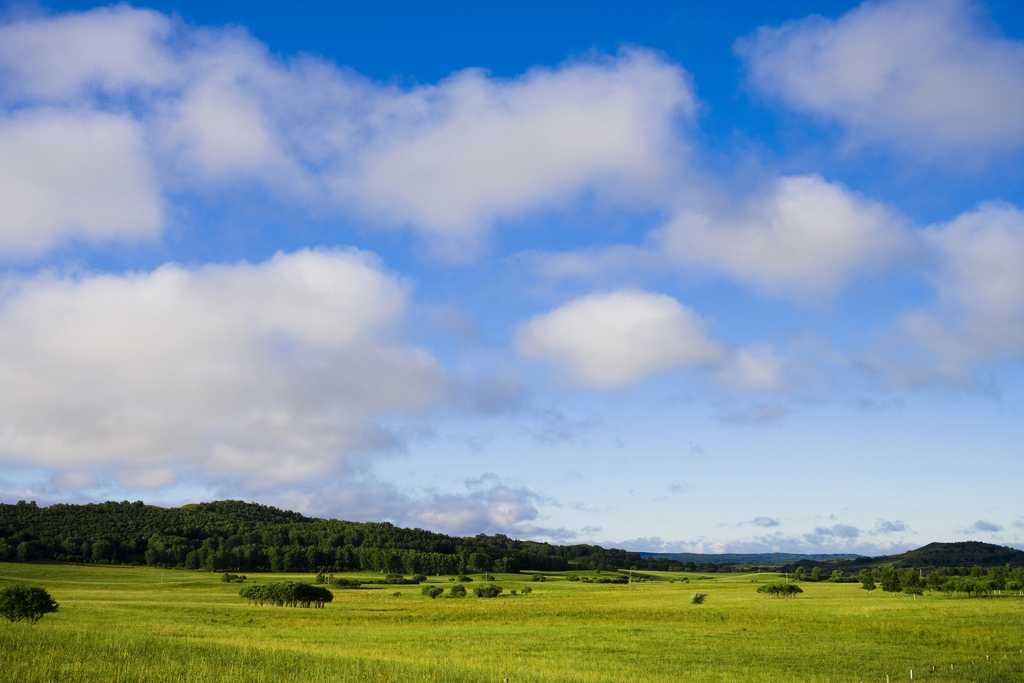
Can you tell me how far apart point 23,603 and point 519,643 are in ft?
116

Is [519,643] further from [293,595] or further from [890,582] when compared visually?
[890,582]

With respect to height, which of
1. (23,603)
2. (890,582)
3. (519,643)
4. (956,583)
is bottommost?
(890,582)

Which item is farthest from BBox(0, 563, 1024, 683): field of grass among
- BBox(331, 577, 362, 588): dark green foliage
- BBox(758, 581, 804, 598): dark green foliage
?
BBox(331, 577, 362, 588): dark green foliage

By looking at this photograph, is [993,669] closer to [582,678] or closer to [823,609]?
[582,678]

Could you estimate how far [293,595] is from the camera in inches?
3465

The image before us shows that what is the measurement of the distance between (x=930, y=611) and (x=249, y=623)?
223 feet

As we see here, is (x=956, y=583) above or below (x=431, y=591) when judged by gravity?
above

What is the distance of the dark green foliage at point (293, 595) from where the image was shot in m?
88.1

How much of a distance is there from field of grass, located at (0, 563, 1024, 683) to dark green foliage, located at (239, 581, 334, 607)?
3.62 meters

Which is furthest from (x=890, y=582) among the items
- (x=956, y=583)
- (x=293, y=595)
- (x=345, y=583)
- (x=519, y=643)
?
(x=345, y=583)

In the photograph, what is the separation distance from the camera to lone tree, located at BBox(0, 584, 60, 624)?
46.0 m

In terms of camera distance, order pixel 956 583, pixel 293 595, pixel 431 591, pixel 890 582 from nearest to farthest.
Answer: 1. pixel 293 595
2. pixel 956 583
3. pixel 431 591
4. pixel 890 582

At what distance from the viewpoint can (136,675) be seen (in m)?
23.1

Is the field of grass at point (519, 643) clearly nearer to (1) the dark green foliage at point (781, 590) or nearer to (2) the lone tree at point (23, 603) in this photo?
(2) the lone tree at point (23, 603)
